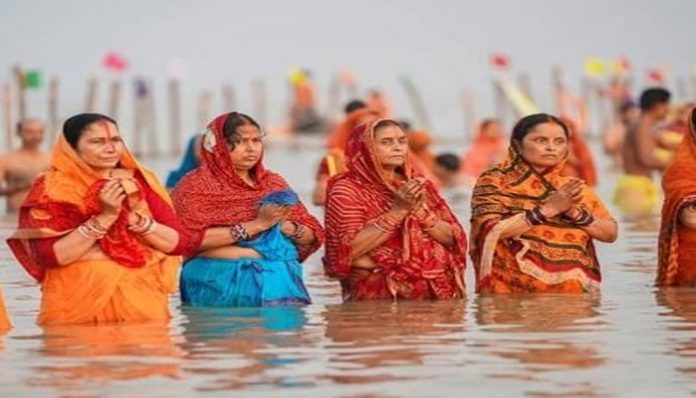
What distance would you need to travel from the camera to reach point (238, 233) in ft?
38.2

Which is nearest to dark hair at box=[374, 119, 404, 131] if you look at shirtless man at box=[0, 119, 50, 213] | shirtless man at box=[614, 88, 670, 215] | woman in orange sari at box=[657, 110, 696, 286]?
woman in orange sari at box=[657, 110, 696, 286]

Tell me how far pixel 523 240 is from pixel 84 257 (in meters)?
2.34

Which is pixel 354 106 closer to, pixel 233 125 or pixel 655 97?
pixel 655 97

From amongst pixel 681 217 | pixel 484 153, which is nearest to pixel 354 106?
pixel 681 217

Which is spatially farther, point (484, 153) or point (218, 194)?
point (484, 153)

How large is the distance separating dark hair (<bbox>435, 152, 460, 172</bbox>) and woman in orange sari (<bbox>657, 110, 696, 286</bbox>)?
563 inches

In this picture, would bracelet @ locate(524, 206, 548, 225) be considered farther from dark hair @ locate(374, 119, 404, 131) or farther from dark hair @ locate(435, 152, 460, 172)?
dark hair @ locate(435, 152, 460, 172)

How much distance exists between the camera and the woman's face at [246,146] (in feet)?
38.1

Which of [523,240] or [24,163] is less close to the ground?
[24,163]

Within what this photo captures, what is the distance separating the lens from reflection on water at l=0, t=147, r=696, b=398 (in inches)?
354

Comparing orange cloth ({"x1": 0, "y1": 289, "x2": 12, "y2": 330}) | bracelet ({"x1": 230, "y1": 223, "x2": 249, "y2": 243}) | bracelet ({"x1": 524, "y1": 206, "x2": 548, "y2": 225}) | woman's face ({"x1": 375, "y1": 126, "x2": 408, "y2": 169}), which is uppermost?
woman's face ({"x1": 375, "y1": 126, "x2": 408, "y2": 169})

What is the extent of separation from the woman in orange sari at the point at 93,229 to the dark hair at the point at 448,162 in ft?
53.1

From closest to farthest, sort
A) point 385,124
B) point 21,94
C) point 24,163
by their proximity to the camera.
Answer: point 385,124 → point 24,163 → point 21,94

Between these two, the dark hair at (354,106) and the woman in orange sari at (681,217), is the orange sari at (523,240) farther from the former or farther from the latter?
the dark hair at (354,106)
